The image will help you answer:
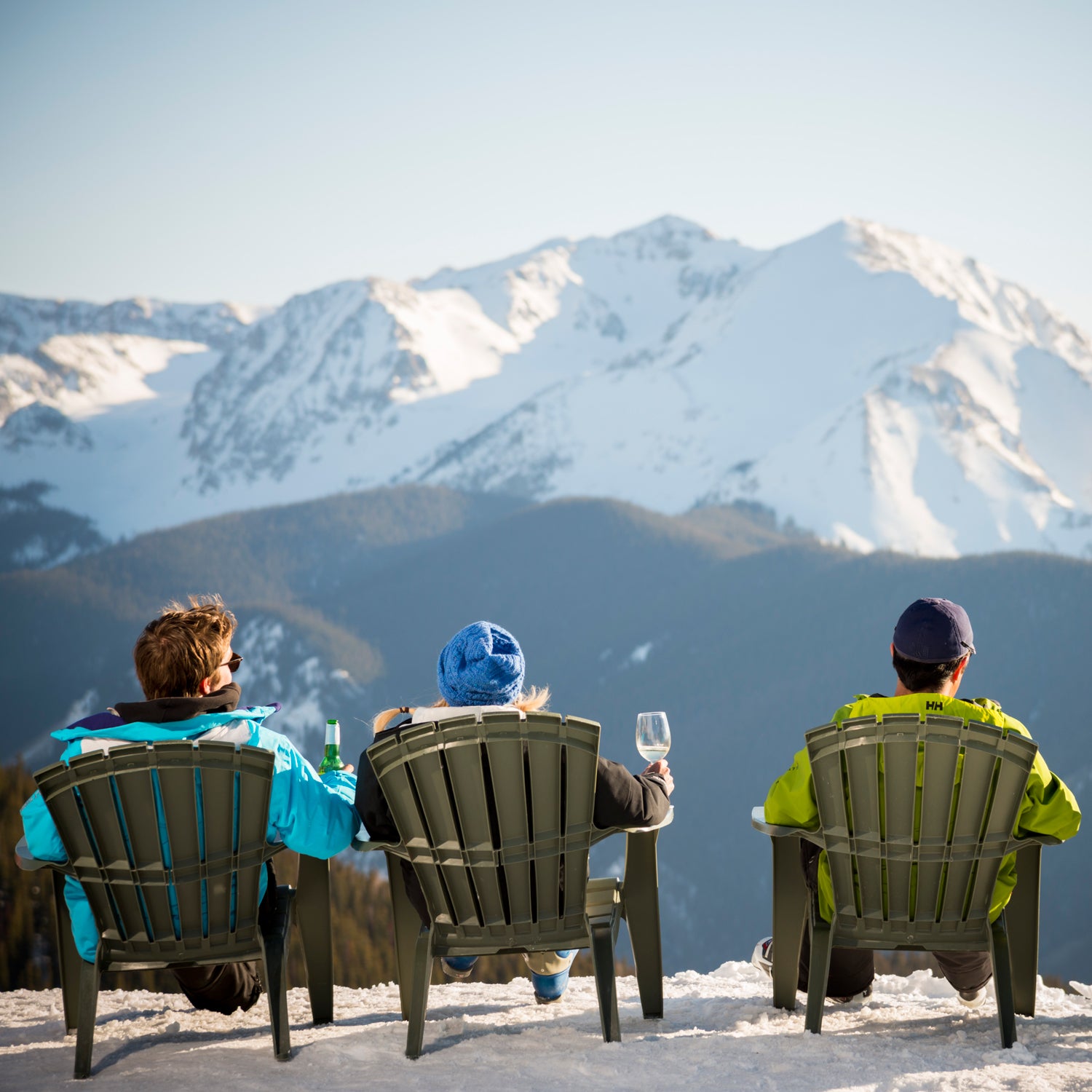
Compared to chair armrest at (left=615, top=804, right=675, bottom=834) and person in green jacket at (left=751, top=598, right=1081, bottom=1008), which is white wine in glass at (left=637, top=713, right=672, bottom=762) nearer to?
chair armrest at (left=615, top=804, right=675, bottom=834)

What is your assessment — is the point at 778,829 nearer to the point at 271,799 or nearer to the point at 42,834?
the point at 271,799

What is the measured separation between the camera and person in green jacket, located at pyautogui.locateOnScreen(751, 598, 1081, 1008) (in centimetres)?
370

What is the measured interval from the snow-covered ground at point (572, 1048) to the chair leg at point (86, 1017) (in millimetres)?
61

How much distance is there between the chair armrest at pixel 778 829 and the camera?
377 centimetres

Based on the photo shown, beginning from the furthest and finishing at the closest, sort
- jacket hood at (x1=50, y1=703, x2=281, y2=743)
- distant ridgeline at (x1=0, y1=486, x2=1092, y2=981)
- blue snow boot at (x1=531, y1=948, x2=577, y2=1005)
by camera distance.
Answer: distant ridgeline at (x1=0, y1=486, x2=1092, y2=981) → blue snow boot at (x1=531, y1=948, x2=577, y2=1005) → jacket hood at (x1=50, y1=703, x2=281, y2=743)

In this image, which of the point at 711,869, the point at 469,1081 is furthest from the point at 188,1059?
the point at 711,869

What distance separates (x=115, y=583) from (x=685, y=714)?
9381 cm

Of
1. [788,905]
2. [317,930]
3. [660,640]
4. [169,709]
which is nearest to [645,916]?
[788,905]

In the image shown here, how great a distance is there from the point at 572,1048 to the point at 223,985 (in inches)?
51.5

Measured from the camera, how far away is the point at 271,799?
366 centimetres

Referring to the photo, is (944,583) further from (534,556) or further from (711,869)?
(534,556)

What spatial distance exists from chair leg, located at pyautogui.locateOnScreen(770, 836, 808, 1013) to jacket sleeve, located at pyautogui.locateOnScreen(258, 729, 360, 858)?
1.50 m

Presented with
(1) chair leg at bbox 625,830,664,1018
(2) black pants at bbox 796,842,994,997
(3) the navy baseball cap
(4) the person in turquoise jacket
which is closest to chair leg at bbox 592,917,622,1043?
(1) chair leg at bbox 625,830,664,1018

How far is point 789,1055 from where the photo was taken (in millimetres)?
3723
